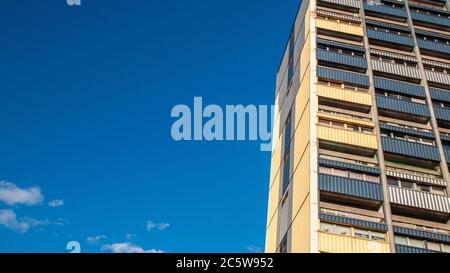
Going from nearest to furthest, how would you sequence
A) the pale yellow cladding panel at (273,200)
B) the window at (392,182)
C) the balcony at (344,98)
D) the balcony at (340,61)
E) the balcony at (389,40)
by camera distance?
the window at (392,182) → the balcony at (344,98) → the pale yellow cladding panel at (273,200) → the balcony at (340,61) → the balcony at (389,40)

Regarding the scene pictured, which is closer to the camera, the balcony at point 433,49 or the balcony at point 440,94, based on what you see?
the balcony at point 440,94

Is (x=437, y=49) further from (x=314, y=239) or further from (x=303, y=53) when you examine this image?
(x=314, y=239)

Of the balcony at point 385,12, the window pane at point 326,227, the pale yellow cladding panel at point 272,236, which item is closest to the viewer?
the window pane at point 326,227

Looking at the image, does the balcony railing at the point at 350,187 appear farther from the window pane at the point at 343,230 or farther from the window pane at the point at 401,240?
the window pane at the point at 401,240

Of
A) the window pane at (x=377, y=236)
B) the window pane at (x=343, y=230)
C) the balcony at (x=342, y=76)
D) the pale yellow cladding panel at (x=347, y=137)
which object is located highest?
the balcony at (x=342, y=76)

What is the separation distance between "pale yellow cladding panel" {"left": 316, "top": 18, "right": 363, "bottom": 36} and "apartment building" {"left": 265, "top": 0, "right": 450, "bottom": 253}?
0.29 feet

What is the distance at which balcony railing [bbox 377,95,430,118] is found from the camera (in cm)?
2920

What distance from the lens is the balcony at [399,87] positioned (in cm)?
3056

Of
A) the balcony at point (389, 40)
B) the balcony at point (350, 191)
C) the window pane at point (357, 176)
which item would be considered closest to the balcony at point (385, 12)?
the balcony at point (389, 40)

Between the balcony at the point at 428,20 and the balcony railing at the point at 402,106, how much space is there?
11.0 metres

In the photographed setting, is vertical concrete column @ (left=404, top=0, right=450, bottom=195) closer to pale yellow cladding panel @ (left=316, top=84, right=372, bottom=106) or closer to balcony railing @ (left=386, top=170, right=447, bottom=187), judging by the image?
balcony railing @ (left=386, top=170, right=447, bottom=187)
